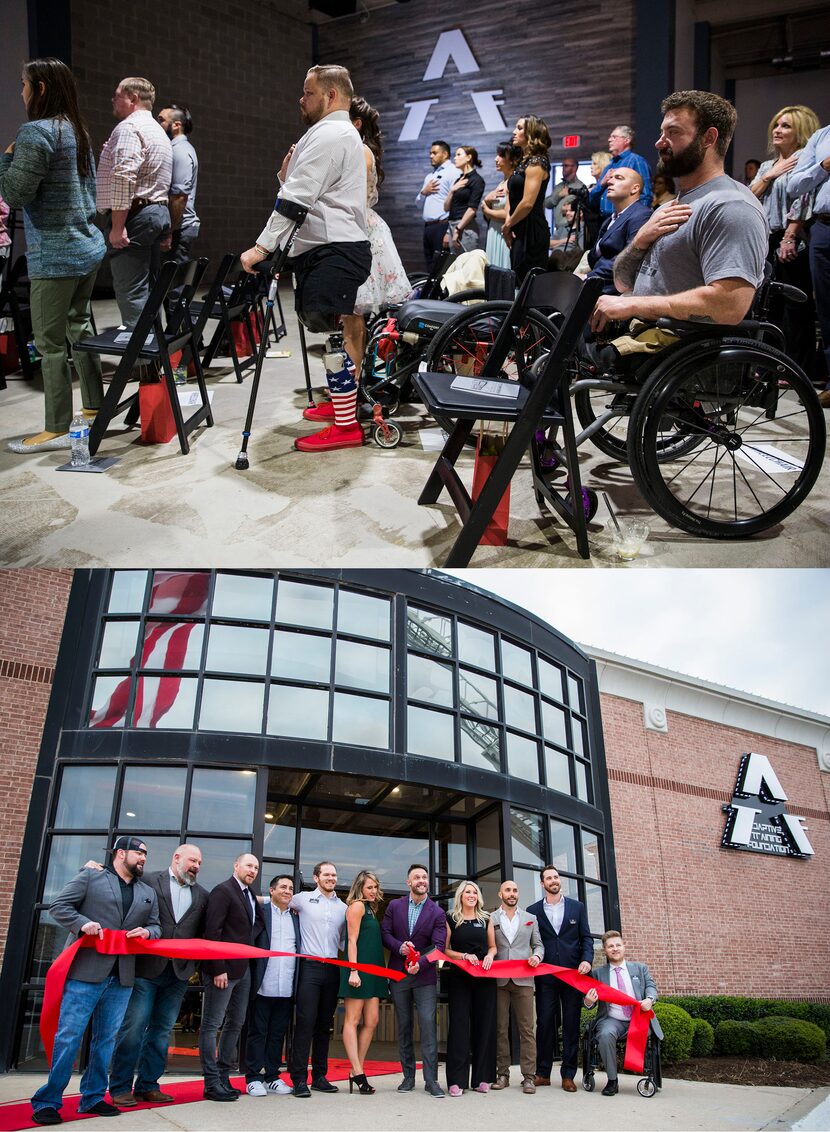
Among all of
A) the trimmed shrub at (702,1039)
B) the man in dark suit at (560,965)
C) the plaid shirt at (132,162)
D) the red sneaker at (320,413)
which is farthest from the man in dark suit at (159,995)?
the trimmed shrub at (702,1039)

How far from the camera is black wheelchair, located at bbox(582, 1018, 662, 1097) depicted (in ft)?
11.8

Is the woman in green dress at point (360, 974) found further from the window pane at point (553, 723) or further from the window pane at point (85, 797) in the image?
the window pane at point (553, 723)

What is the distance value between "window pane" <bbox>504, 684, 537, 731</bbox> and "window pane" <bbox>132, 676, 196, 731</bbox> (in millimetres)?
2135

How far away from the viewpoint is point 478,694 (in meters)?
5.66

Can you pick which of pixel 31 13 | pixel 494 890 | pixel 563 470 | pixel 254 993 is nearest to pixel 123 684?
pixel 254 993

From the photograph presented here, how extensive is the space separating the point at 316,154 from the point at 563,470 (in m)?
1.71

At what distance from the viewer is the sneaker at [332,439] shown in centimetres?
398

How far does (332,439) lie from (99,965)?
2.36 m

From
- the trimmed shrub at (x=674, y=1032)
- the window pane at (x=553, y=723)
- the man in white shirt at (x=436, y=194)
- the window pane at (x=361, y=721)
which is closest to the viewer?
the window pane at (x=361, y=721)

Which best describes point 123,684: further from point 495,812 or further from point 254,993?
point 495,812

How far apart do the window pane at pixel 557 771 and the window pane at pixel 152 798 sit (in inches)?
109

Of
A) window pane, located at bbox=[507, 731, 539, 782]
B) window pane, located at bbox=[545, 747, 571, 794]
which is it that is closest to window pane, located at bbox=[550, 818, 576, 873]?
window pane, located at bbox=[545, 747, 571, 794]

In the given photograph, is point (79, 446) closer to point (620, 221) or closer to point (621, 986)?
point (620, 221)

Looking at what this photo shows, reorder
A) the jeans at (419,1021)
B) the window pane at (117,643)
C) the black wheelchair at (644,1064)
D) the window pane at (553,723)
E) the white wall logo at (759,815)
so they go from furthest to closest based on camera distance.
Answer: the white wall logo at (759,815) → the window pane at (553,723) → the window pane at (117,643) → the black wheelchair at (644,1064) → the jeans at (419,1021)
